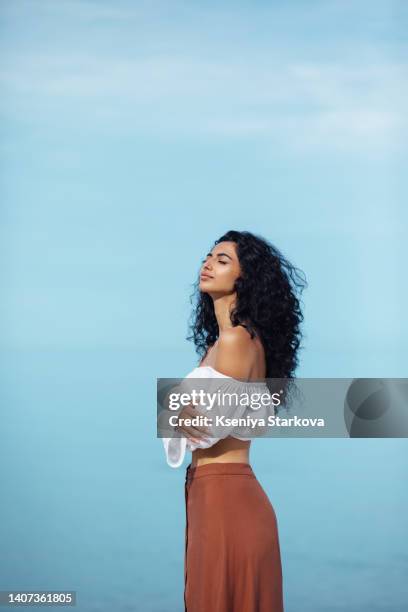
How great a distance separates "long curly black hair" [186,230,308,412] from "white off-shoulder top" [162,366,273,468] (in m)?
0.16

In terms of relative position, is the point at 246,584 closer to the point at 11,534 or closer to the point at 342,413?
the point at 342,413

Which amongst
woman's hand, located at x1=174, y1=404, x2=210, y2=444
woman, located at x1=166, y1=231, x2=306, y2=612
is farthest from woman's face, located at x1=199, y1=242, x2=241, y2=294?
woman's hand, located at x1=174, y1=404, x2=210, y2=444

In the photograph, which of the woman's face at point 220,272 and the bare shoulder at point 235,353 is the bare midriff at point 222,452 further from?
the woman's face at point 220,272

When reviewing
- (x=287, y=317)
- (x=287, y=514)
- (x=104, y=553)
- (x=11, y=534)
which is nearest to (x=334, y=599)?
(x=287, y=514)

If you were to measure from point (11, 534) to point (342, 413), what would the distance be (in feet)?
5.57

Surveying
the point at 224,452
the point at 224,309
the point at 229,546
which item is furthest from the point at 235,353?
the point at 229,546

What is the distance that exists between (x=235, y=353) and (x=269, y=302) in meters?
0.20

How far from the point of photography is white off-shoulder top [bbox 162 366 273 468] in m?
2.94

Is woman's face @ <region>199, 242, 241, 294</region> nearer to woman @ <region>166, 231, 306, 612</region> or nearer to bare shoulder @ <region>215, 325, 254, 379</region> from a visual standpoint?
woman @ <region>166, 231, 306, 612</region>

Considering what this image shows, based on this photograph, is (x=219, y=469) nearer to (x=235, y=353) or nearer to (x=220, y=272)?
(x=235, y=353)

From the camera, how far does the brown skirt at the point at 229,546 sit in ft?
9.66

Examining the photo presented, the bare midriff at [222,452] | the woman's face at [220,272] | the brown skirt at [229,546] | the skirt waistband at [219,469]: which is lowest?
the brown skirt at [229,546]

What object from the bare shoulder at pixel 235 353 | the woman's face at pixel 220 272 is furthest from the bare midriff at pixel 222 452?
the woman's face at pixel 220 272

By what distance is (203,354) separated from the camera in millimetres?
3348
